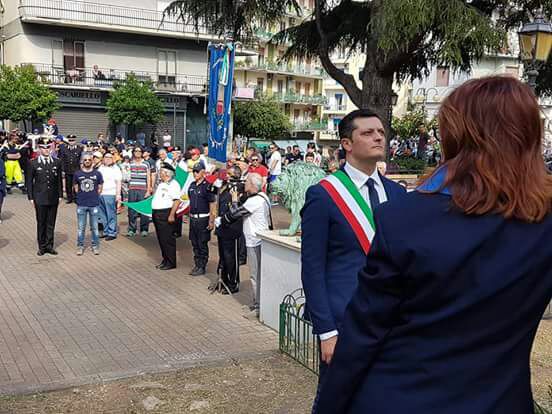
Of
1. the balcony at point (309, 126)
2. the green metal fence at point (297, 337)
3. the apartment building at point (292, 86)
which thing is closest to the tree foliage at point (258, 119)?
the apartment building at point (292, 86)

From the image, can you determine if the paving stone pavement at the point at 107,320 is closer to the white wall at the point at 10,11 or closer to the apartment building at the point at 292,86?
the white wall at the point at 10,11

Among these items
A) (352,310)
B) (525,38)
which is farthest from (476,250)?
(525,38)

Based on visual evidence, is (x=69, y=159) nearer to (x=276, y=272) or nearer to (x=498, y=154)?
(x=276, y=272)

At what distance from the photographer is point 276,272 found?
25.3 ft

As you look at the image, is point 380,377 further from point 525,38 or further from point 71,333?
point 525,38

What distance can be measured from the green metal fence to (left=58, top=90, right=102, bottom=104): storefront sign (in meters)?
34.0

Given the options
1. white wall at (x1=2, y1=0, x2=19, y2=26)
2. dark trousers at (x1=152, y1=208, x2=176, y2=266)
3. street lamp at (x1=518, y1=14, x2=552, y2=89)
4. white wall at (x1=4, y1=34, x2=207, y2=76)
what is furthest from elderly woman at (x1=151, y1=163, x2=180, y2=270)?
white wall at (x1=2, y1=0, x2=19, y2=26)

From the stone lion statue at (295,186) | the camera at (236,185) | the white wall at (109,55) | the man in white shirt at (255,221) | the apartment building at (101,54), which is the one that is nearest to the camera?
the stone lion statue at (295,186)

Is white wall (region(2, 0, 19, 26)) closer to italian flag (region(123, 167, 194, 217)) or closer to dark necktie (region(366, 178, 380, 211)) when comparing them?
italian flag (region(123, 167, 194, 217))

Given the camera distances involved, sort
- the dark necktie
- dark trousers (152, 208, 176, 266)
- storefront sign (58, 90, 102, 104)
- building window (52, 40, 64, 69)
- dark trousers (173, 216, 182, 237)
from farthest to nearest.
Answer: building window (52, 40, 64, 69)
storefront sign (58, 90, 102, 104)
dark trousers (173, 216, 182, 237)
dark trousers (152, 208, 176, 266)
the dark necktie

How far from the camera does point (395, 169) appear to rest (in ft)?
59.5

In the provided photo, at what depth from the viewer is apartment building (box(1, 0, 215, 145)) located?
38.0m

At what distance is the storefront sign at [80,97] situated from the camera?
124ft

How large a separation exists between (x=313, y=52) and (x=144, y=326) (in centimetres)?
944
